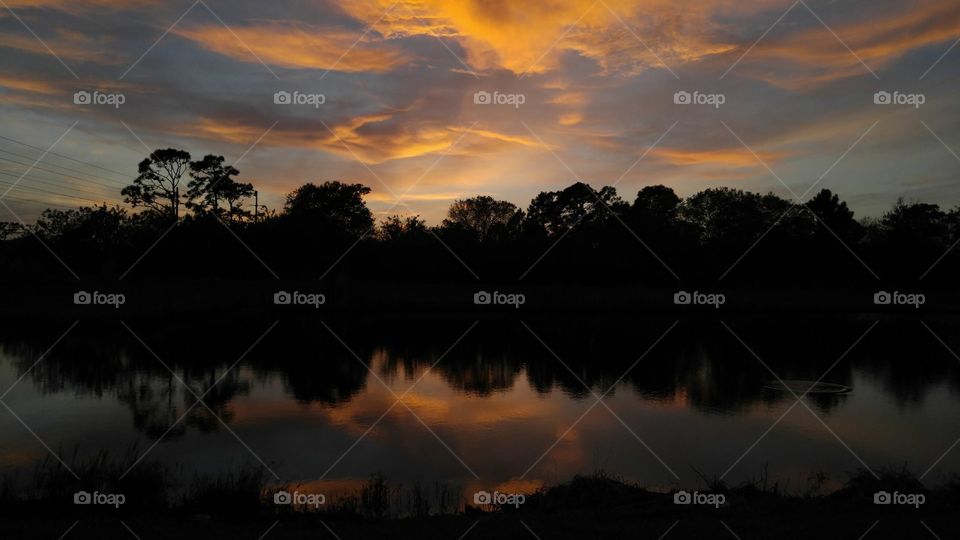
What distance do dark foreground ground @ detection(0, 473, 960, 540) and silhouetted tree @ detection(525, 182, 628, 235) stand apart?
187ft

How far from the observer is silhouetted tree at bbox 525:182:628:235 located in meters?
68.2

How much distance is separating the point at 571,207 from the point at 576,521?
66.8 meters

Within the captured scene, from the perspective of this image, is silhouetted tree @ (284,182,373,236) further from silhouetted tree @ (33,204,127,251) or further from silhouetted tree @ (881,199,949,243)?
silhouetted tree @ (881,199,949,243)

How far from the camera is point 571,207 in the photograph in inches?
2862

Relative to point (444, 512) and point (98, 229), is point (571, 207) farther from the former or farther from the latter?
point (444, 512)

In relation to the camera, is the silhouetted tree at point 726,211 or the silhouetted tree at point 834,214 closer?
the silhouetted tree at point 834,214

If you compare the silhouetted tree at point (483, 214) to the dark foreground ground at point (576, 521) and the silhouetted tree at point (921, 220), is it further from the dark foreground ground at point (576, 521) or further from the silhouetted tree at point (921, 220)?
the dark foreground ground at point (576, 521)

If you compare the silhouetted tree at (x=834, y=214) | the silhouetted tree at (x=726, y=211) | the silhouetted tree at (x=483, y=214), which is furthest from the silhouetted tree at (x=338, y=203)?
the silhouetted tree at (x=834, y=214)

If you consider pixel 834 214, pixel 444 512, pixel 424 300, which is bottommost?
pixel 444 512

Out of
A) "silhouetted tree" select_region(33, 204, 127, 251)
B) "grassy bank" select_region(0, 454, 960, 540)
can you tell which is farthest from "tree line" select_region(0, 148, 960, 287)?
"grassy bank" select_region(0, 454, 960, 540)

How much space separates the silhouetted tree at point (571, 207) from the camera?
68250 mm

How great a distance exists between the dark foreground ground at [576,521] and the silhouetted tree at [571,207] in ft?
187

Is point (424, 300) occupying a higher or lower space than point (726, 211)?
lower

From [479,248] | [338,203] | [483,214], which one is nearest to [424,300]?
[479,248]
